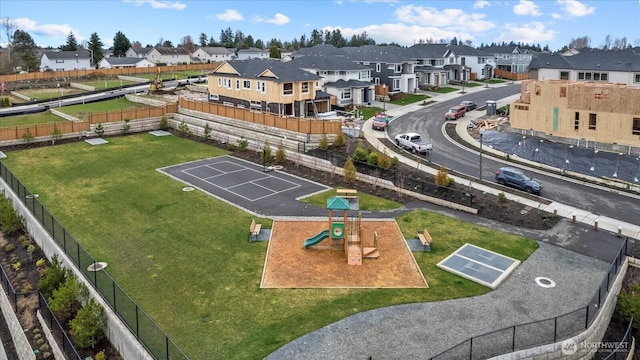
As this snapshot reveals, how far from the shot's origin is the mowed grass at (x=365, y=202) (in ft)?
105

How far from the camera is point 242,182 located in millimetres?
36906

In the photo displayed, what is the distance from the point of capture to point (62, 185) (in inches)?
1407

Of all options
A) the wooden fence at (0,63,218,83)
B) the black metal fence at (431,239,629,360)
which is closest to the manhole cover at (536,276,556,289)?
the black metal fence at (431,239,629,360)

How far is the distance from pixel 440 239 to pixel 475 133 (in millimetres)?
28801

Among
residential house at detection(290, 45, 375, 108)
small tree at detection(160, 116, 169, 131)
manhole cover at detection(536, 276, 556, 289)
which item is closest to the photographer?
manhole cover at detection(536, 276, 556, 289)

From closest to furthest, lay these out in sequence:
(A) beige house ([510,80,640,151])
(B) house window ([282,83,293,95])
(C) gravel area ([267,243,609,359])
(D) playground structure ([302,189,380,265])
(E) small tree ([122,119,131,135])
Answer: (C) gravel area ([267,243,609,359]), (D) playground structure ([302,189,380,265]), (A) beige house ([510,80,640,151]), (E) small tree ([122,119,131,135]), (B) house window ([282,83,293,95])

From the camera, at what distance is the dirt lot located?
21.9 meters

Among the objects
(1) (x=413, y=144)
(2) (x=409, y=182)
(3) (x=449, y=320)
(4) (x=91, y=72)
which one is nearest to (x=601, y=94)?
(1) (x=413, y=144)

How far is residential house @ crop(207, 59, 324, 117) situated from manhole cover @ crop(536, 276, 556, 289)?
37231 millimetres

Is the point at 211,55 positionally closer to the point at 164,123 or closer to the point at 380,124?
the point at 164,123

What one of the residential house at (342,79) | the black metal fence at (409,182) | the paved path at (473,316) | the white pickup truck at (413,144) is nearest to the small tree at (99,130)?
the black metal fence at (409,182)

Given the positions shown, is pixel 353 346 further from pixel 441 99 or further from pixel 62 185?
pixel 441 99

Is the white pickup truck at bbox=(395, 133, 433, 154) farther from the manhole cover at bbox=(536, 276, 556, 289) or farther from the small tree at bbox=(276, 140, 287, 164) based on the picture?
the manhole cover at bbox=(536, 276, 556, 289)

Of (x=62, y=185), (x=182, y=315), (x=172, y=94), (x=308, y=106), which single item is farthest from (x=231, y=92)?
(x=182, y=315)
